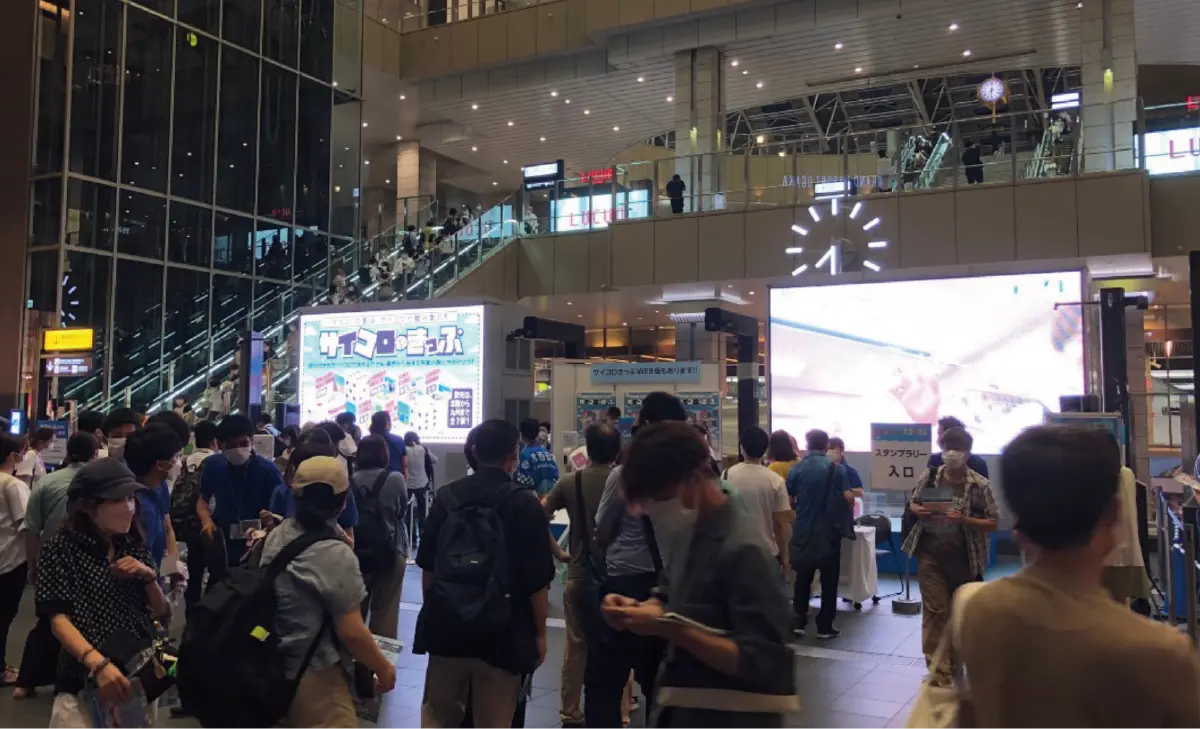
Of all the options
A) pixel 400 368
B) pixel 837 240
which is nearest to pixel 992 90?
pixel 837 240

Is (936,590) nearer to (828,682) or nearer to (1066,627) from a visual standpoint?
(828,682)

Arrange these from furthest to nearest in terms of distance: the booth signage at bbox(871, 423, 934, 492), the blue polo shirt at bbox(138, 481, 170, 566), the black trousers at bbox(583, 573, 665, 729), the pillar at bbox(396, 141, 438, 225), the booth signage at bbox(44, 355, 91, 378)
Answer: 1. the pillar at bbox(396, 141, 438, 225)
2. the booth signage at bbox(44, 355, 91, 378)
3. the booth signage at bbox(871, 423, 934, 492)
4. the blue polo shirt at bbox(138, 481, 170, 566)
5. the black trousers at bbox(583, 573, 665, 729)

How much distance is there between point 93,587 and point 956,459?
14.5ft

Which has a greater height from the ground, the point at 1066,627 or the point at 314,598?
the point at 1066,627

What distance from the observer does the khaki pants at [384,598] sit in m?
5.12

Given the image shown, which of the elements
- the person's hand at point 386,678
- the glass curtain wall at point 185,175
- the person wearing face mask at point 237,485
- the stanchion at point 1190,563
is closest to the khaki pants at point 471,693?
the person's hand at point 386,678

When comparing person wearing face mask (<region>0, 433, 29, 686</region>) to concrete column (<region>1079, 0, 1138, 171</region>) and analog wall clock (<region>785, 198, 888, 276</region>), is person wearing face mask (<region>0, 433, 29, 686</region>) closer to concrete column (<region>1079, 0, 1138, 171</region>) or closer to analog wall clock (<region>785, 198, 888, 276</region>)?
analog wall clock (<region>785, 198, 888, 276</region>)

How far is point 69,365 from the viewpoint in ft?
49.7

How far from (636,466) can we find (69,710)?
6.36 feet

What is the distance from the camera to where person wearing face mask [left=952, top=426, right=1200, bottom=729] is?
1.37 m

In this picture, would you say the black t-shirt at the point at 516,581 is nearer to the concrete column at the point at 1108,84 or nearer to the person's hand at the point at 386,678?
the person's hand at the point at 386,678

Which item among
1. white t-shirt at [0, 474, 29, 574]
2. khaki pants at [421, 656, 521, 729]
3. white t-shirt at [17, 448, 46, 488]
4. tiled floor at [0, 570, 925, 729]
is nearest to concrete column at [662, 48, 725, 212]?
tiled floor at [0, 570, 925, 729]

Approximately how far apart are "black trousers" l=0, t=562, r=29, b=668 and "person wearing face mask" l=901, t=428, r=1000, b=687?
5.08 m

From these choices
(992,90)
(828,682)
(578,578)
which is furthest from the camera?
(992,90)
